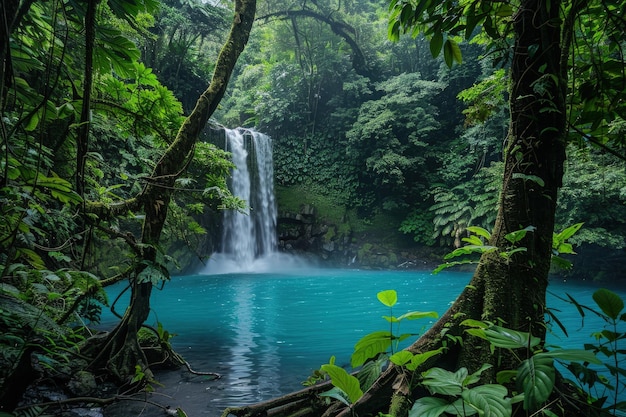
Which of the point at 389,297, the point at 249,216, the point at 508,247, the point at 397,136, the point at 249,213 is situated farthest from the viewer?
the point at 397,136

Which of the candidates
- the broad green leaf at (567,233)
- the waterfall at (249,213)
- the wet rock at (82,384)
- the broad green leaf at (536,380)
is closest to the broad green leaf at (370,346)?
the broad green leaf at (536,380)

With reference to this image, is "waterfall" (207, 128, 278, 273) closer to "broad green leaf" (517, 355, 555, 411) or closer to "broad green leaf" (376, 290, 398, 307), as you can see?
"broad green leaf" (376, 290, 398, 307)

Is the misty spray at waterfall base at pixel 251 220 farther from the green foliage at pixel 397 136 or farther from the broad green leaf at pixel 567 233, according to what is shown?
the broad green leaf at pixel 567 233

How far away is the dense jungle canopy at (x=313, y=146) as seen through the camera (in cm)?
178

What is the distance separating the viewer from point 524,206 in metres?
1.82

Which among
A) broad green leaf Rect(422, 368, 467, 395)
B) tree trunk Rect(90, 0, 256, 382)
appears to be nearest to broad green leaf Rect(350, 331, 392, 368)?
broad green leaf Rect(422, 368, 467, 395)

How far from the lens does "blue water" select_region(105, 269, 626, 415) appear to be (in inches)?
157

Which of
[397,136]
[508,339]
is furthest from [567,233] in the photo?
[397,136]

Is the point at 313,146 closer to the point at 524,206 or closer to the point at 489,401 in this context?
the point at 524,206

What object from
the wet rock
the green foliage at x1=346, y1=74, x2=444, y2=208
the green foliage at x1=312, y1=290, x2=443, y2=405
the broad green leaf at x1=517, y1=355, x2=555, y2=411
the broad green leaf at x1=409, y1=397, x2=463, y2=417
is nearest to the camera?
the broad green leaf at x1=517, y1=355, x2=555, y2=411

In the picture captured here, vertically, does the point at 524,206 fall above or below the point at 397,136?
below

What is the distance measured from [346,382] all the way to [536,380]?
0.55 m

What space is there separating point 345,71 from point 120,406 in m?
17.5

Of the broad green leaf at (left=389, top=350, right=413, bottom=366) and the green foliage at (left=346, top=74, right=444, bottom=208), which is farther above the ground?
the green foliage at (left=346, top=74, right=444, bottom=208)
